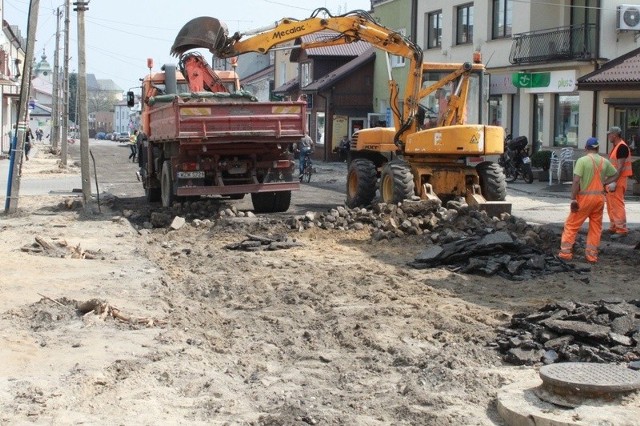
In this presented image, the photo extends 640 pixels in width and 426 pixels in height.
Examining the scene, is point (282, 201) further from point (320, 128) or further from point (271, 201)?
point (320, 128)

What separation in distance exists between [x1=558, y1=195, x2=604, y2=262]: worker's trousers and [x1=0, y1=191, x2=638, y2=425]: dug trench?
0.29m

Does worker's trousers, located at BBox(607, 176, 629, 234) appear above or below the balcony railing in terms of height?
below

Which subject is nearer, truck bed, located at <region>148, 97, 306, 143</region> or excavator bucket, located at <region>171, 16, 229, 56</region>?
truck bed, located at <region>148, 97, 306, 143</region>

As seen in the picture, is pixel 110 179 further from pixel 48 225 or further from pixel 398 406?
pixel 398 406

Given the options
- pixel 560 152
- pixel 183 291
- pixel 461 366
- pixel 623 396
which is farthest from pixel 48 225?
pixel 560 152

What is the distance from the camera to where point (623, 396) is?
6594 mm

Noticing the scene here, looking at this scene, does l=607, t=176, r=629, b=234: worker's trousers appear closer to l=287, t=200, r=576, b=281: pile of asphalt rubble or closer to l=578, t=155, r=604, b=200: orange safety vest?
l=287, t=200, r=576, b=281: pile of asphalt rubble

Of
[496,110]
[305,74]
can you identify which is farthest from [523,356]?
[305,74]

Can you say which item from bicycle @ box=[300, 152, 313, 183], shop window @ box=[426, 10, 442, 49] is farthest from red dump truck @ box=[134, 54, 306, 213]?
shop window @ box=[426, 10, 442, 49]

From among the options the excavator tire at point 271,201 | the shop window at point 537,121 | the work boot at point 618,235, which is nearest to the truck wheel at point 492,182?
the work boot at point 618,235

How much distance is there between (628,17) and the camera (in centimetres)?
2991

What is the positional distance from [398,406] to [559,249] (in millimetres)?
8506

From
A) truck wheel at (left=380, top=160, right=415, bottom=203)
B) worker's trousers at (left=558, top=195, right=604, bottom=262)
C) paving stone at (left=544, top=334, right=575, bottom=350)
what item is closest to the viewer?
paving stone at (left=544, top=334, right=575, bottom=350)

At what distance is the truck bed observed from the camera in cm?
1775
